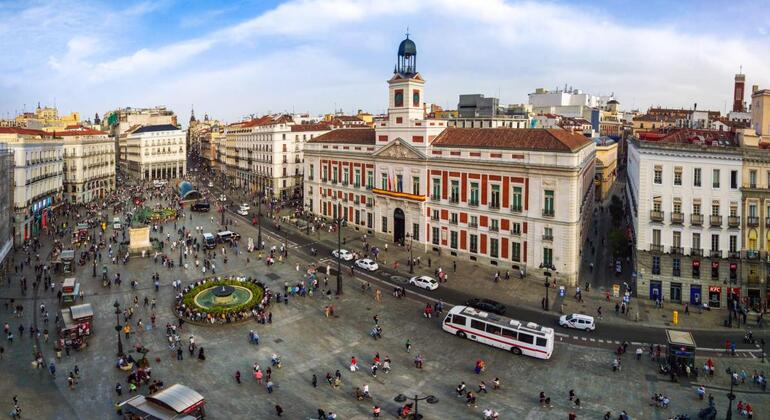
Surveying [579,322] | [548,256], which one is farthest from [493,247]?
[579,322]

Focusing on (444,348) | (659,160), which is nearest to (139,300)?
(444,348)

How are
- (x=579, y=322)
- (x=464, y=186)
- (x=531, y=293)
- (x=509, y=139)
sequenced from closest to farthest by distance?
(x=579, y=322) → (x=531, y=293) → (x=509, y=139) → (x=464, y=186)

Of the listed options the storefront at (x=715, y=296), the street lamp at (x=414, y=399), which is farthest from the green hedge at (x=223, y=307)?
the storefront at (x=715, y=296)

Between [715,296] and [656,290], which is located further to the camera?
[656,290]

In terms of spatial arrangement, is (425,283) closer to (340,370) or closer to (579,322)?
(579,322)

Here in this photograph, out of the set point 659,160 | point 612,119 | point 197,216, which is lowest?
point 197,216

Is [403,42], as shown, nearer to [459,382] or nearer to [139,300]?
[139,300]

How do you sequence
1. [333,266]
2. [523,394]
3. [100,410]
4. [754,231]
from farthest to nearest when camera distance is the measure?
[333,266] < [754,231] < [523,394] < [100,410]
